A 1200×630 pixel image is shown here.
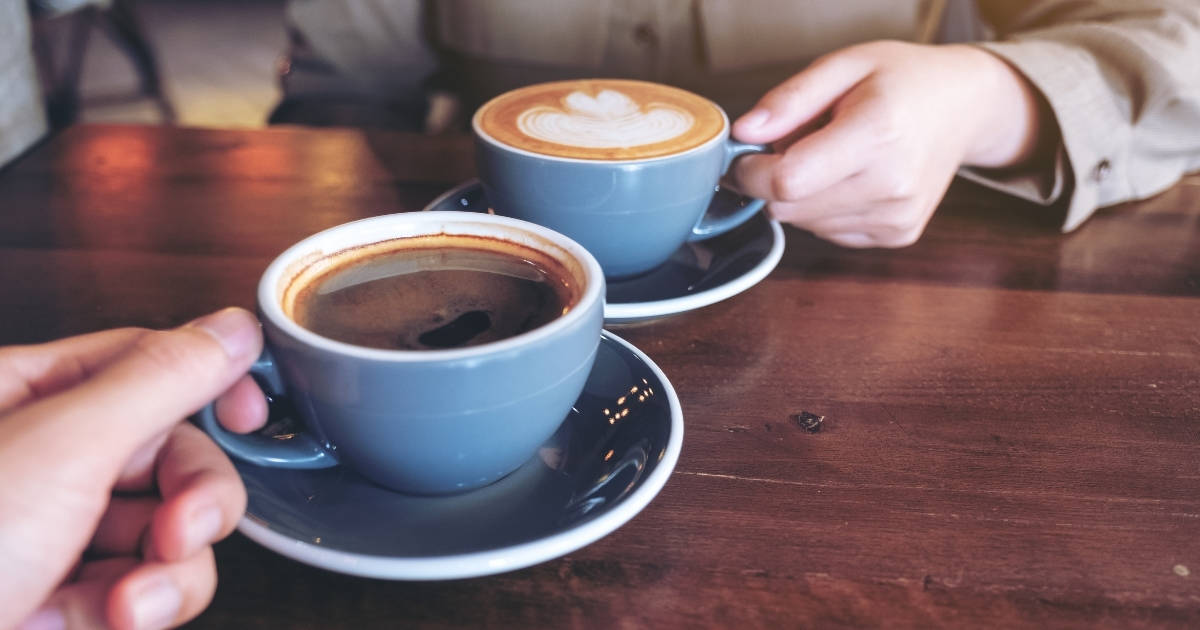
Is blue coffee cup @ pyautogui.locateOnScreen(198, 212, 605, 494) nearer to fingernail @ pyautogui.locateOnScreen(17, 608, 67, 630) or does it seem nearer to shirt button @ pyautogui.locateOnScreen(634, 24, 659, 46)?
fingernail @ pyautogui.locateOnScreen(17, 608, 67, 630)

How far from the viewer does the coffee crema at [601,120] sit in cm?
75

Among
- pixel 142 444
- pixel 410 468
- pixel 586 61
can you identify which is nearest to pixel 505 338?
pixel 410 468

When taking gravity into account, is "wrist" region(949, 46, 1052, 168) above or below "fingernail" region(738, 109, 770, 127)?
below

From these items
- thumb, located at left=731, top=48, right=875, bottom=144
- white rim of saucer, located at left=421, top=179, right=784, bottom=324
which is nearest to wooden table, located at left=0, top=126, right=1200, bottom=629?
white rim of saucer, located at left=421, top=179, right=784, bottom=324

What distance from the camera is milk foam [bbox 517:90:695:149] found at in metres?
0.77

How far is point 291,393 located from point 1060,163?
853mm

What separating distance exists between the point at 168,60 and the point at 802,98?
4595mm

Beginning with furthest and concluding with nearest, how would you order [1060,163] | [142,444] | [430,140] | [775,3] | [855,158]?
1. [775,3]
2. [430,140]
3. [1060,163]
4. [855,158]
5. [142,444]

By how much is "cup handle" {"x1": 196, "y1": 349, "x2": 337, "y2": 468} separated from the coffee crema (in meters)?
0.32

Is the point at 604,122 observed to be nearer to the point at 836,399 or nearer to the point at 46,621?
the point at 836,399

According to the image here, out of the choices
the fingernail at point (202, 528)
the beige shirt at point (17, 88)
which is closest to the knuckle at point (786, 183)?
the fingernail at point (202, 528)

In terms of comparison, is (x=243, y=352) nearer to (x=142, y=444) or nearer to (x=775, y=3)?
(x=142, y=444)

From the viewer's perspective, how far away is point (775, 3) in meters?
1.38

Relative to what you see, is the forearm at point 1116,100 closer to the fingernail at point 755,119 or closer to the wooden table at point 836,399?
the wooden table at point 836,399
